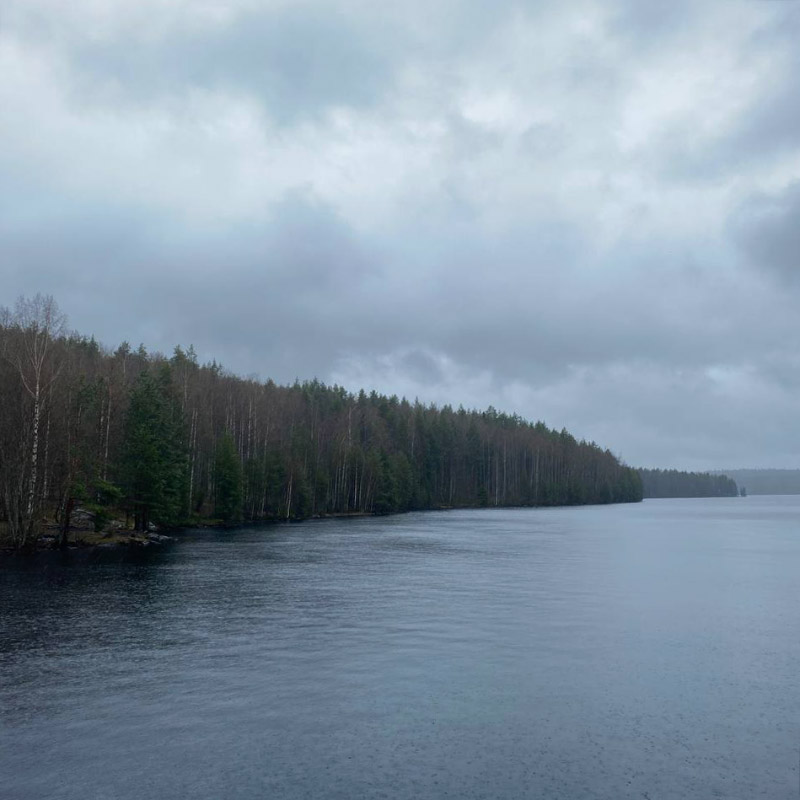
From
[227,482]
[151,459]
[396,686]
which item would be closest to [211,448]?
[227,482]

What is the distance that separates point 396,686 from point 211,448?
277 feet

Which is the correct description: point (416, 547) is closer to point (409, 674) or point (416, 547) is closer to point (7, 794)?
point (409, 674)

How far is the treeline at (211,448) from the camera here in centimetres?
5759

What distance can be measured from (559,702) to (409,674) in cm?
471

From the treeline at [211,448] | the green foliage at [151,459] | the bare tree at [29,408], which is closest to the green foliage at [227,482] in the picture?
the treeline at [211,448]

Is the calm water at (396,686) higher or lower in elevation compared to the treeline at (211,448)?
lower

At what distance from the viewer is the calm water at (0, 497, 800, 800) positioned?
1521cm

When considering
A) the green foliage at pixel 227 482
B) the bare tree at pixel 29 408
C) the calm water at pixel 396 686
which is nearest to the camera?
the calm water at pixel 396 686

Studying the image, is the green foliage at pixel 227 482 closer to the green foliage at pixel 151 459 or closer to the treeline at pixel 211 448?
the treeline at pixel 211 448

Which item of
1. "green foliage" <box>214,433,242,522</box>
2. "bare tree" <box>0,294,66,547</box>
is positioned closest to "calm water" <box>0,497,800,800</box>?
"bare tree" <box>0,294,66,547</box>

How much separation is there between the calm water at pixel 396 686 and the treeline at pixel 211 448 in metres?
17.4

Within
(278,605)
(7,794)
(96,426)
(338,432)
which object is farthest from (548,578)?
(338,432)

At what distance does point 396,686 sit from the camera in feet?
69.2

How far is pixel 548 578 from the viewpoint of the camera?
4356cm
